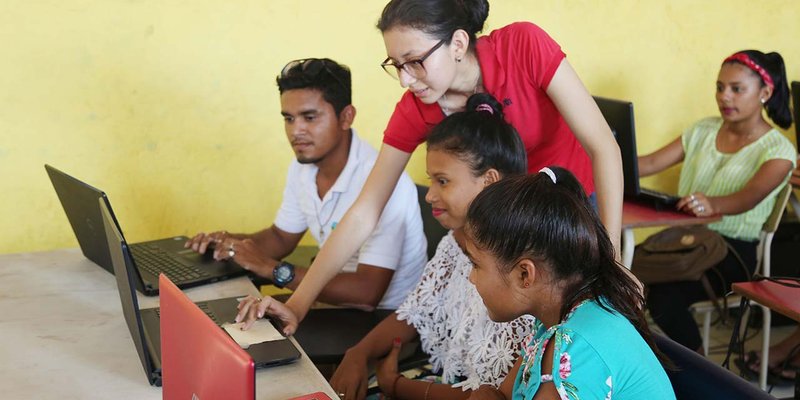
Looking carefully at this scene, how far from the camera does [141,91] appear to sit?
8.98 ft

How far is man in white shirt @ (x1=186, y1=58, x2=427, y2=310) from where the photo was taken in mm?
2035

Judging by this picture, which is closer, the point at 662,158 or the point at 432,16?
the point at 432,16

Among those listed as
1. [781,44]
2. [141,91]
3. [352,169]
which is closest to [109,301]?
[352,169]

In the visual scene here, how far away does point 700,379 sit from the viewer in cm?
118

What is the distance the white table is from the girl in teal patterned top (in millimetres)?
311

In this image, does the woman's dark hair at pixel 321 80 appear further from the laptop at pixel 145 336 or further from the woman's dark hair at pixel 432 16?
the laptop at pixel 145 336

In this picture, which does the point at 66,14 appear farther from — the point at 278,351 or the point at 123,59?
the point at 278,351

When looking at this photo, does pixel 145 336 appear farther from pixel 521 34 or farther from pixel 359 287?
pixel 521 34

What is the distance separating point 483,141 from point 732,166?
169 cm

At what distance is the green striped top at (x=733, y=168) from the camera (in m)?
2.93

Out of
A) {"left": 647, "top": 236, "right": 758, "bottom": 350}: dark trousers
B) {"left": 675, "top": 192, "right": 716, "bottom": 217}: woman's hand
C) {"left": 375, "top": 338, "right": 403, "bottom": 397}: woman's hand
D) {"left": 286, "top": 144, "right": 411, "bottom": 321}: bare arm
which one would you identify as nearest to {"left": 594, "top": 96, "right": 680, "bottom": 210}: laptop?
{"left": 675, "top": 192, "right": 716, "bottom": 217}: woman's hand

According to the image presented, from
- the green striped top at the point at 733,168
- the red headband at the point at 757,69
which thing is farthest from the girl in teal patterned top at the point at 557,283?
the red headband at the point at 757,69

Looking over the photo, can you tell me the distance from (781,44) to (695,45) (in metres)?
Answer: 0.39

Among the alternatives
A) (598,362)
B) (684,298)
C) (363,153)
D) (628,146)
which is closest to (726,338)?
(684,298)
